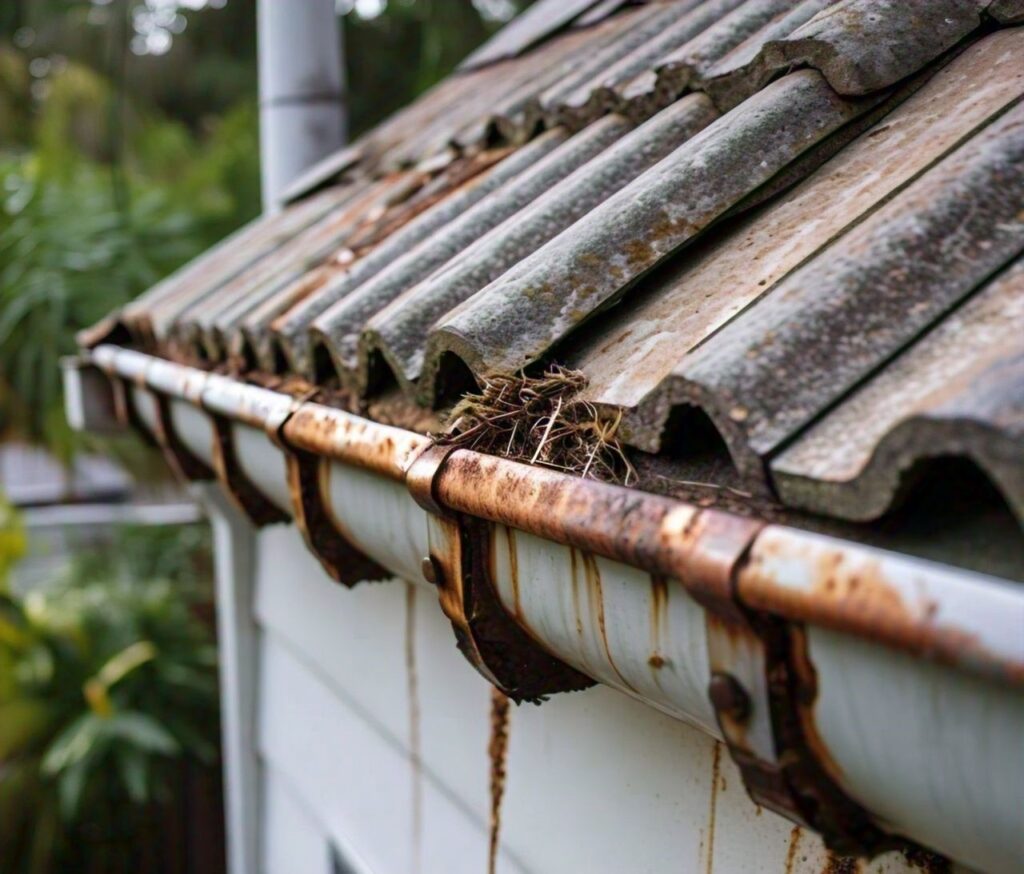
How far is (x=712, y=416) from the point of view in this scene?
854 millimetres

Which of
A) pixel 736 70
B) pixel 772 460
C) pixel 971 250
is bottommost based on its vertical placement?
pixel 772 460

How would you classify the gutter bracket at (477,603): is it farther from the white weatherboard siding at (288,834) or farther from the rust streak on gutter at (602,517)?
the white weatherboard siding at (288,834)

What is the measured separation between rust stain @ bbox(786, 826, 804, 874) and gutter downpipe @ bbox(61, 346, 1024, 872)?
27cm

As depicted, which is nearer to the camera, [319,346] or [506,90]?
[319,346]

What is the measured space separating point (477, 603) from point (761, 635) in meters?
0.42

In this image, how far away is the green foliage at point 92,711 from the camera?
17.3ft

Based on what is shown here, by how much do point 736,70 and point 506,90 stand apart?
3.85ft

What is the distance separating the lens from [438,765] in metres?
1.99

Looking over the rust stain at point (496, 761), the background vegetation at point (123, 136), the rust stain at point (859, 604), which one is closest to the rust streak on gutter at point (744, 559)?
the rust stain at point (859, 604)

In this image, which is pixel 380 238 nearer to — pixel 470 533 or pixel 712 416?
pixel 470 533

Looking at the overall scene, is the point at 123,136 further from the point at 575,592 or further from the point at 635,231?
the point at 575,592

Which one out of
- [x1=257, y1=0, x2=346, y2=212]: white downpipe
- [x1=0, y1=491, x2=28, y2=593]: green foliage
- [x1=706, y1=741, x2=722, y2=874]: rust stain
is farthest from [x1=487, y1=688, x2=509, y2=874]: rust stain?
[x1=0, y1=491, x2=28, y2=593]: green foliage

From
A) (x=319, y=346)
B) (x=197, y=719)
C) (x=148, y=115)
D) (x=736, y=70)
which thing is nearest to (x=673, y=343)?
(x=736, y=70)

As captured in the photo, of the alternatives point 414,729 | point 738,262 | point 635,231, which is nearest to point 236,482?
point 414,729
